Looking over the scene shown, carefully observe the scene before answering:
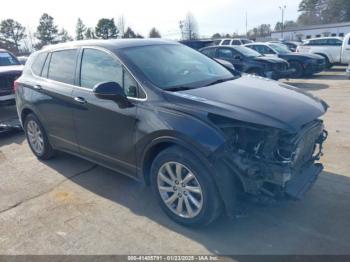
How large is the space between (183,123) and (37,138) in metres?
3.18

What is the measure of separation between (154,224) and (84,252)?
757 millimetres

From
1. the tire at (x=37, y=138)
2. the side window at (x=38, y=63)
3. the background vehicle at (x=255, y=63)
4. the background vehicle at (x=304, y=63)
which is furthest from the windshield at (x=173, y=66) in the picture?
the background vehicle at (x=304, y=63)

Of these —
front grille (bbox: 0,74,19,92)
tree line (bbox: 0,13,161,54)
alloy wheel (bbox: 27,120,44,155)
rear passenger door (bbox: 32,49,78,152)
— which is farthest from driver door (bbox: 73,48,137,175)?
tree line (bbox: 0,13,161,54)

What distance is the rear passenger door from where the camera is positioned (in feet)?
14.8

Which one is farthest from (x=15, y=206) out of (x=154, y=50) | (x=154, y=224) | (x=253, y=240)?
(x=253, y=240)

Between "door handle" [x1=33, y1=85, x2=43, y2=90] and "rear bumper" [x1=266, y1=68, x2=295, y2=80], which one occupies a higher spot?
"door handle" [x1=33, y1=85, x2=43, y2=90]

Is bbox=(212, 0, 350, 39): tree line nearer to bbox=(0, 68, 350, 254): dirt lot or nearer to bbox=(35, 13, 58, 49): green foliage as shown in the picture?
bbox=(35, 13, 58, 49): green foliage

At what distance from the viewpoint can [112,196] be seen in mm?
4285

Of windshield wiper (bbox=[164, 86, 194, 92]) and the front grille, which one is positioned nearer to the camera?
windshield wiper (bbox=[164, 86, 194, 92])

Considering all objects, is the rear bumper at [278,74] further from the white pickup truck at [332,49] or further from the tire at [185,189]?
the tire at [185,189]

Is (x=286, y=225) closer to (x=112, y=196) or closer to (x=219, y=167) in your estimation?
(x=219, y=167)

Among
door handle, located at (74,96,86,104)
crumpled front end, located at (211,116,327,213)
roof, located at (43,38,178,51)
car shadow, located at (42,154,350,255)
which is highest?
roof, located at (43,38,178,51)

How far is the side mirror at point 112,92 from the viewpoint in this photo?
141 inches

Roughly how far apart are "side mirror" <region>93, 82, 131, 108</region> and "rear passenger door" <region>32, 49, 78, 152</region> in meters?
0.94
